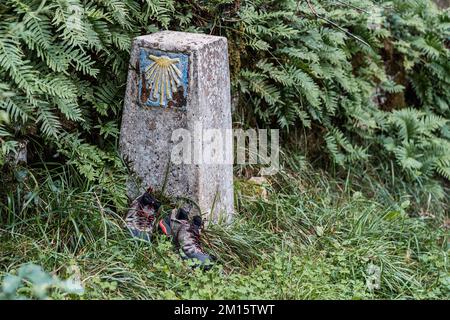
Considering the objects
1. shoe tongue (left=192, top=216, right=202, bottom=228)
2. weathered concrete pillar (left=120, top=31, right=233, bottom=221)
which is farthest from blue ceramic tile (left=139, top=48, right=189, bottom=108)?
shoe tongue (left=192, top=216, right=202, bottom=228)

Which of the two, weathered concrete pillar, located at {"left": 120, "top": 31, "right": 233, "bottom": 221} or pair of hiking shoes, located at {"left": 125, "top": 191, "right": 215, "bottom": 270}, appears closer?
pair of hiking shoes, located at {"left": 125, "top": 191, "right": 215, "bottom": 270}

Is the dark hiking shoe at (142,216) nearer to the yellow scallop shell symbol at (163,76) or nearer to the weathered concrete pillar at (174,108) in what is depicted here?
the weathered concrete pillar at (174,108)

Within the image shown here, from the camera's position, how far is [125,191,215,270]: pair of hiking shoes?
13.9 feet

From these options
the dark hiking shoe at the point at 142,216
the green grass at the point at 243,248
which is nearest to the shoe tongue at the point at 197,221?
the green grass at the point at 243,248

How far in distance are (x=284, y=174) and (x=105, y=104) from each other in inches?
64.1

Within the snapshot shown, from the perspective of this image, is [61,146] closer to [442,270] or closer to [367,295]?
[367,295]

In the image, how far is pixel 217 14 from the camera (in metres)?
Result: 5.22

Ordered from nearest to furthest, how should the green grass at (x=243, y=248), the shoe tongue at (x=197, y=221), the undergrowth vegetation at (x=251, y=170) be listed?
1. the green grass at (x=243, y=248)
2. the undergrowth vegetation at (x=251, y=170)
3. the shoe tongue at (x=197, y=221)

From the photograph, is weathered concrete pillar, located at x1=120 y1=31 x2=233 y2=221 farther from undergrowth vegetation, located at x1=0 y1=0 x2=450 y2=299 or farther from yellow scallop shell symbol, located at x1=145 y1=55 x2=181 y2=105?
undergrowth vegetation, located at x1=0 y1=0 x2=450 y2=299

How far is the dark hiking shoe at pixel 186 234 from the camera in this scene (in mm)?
4211

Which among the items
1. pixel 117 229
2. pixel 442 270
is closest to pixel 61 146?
pixel 117 229

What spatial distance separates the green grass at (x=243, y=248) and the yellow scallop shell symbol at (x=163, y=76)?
74 centimetres

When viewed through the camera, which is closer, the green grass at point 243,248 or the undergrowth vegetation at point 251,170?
the green grass at point 243,248
